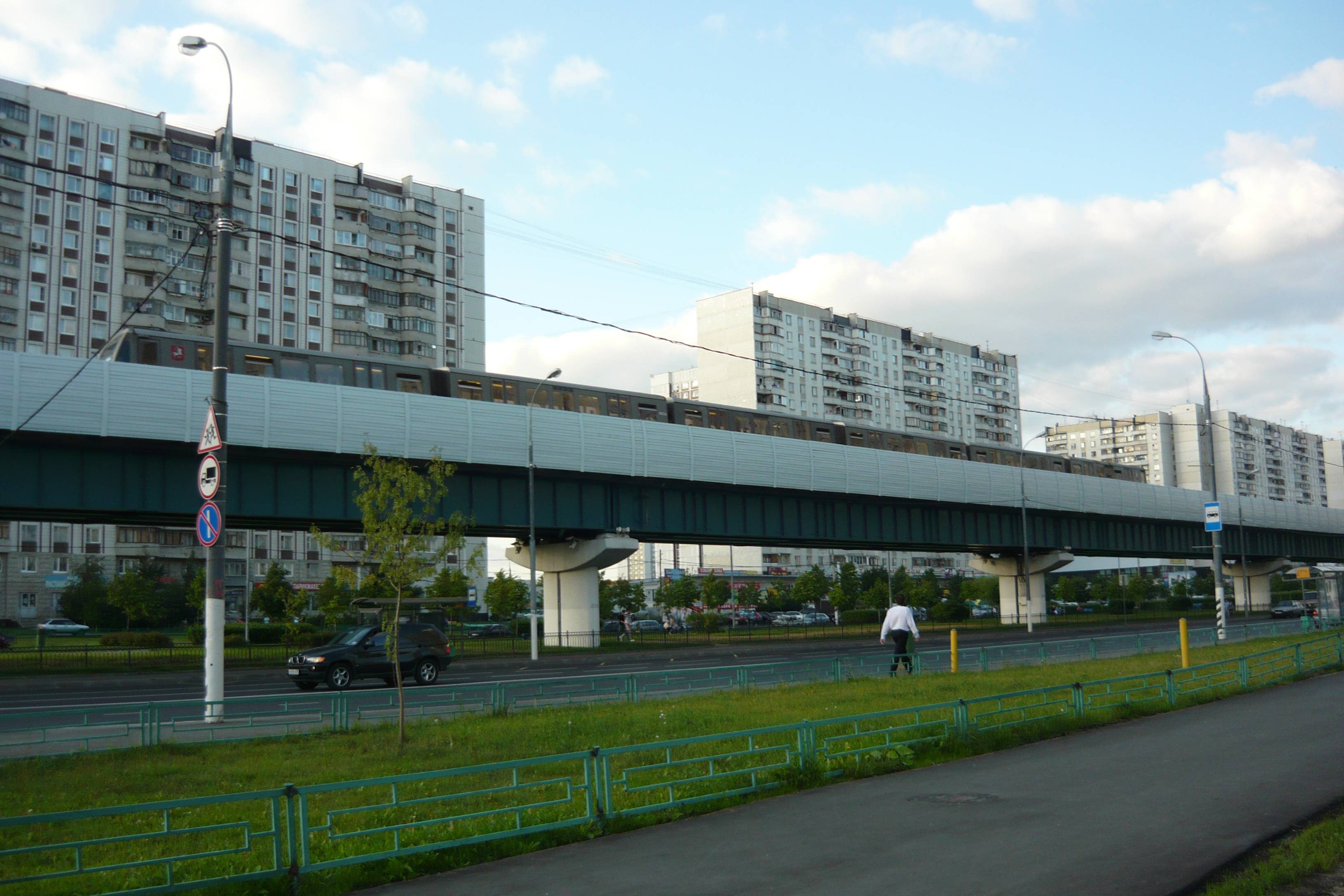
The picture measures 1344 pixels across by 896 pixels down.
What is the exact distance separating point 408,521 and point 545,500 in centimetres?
2486

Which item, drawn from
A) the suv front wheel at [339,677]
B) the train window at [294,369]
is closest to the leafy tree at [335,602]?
the train window at [294,369]

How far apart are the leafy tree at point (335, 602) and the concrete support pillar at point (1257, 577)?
6675 cm

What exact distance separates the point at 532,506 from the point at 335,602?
83.5ft

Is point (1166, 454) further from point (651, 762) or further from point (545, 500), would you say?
point (651, 762)

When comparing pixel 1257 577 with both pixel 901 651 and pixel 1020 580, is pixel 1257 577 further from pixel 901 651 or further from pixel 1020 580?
pixel 901 651

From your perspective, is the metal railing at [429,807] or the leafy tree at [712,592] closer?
the metal railing at [429,807]

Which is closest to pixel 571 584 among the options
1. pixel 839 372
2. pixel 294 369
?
pixel 294 369

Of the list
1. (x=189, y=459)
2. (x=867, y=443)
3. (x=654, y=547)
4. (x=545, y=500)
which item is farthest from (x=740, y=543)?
(x=654, y=547)

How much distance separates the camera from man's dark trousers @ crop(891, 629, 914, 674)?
23359 millimetres

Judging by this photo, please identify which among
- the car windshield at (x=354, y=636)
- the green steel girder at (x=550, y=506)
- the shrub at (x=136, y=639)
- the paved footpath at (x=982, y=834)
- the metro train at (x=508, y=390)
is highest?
the metro train at (x=508, y=390)

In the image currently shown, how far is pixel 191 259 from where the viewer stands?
86750mm

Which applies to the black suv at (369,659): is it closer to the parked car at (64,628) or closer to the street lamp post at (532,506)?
the street lamp post at (532,506)

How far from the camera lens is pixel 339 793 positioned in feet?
35.1

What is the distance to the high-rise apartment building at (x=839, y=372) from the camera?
124875 millimetres
